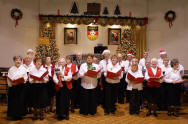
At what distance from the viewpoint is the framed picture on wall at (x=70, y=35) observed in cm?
1189

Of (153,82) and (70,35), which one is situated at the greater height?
(70,35)

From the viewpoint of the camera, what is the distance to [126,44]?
11.2 metres

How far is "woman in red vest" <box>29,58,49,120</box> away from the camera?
15.3 feet

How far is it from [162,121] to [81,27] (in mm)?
8513

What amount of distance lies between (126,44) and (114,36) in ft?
4.25

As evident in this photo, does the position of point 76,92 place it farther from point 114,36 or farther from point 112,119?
point 114,36

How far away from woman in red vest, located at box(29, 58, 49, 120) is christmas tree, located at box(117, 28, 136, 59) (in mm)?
6947

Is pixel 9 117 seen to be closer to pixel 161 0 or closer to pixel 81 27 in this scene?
pixel 81 27

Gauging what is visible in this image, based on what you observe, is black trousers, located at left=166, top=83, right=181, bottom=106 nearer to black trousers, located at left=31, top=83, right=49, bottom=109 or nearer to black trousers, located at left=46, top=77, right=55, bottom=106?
black trousers, located at left=46, top=77, right=55, bottom=106

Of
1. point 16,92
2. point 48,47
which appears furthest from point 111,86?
point 48,47

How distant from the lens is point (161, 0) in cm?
1148

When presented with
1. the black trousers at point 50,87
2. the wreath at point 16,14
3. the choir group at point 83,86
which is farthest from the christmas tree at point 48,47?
the black trousers at point 50,87

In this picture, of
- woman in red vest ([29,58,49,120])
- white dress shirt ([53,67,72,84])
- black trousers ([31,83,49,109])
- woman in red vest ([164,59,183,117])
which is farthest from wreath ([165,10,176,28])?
black trousers ([31,83,49,109])

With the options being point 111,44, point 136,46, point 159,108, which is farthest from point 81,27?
point 159,108
